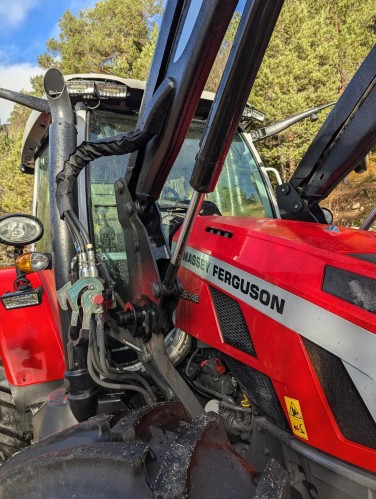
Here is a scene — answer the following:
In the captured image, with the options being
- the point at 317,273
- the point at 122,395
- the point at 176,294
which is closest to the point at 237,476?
the point at 317,273

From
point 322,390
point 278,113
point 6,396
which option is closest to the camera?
point 322,390

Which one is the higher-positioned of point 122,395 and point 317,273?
point 317,273

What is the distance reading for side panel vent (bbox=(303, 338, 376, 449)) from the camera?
3.80ft

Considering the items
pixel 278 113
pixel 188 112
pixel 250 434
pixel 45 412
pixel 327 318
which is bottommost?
pixel 45 412

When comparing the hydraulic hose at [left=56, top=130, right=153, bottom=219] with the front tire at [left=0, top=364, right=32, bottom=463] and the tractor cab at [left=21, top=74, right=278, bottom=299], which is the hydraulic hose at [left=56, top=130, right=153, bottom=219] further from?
the front tire at [left=0, top=364, right=32, bottom=463]

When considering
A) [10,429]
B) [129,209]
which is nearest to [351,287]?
[129,209]

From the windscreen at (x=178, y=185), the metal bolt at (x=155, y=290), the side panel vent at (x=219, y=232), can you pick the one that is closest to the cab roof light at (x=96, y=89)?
the windscreen at (x=178, y=185)

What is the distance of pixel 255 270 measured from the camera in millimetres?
1466

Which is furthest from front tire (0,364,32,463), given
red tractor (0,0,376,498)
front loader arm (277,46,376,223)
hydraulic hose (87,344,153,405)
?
front loader arm (277,46,376,223)

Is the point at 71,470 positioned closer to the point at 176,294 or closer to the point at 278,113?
the point at 176,294

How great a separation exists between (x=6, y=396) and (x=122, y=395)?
0.91 metres

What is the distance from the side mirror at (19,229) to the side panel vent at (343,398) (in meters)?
1.54

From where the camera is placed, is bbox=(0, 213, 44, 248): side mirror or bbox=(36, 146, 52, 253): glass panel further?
bbox=(36, 146, 52, 253): glass panel

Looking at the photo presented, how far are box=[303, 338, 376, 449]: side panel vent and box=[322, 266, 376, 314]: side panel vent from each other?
0.50ft
